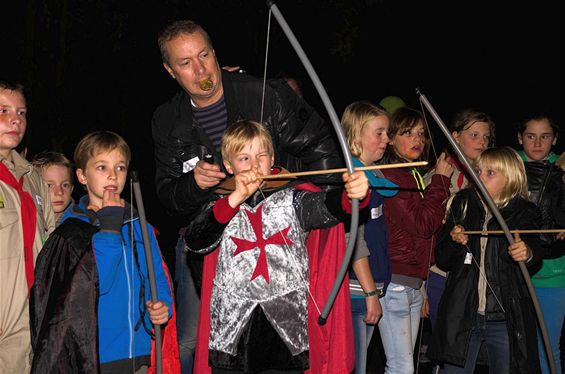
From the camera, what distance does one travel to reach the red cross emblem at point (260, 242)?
3.13 metres

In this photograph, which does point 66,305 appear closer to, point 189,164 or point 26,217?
point 26,217

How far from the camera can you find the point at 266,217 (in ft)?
10.5

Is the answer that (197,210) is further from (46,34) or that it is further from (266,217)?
(46,34)

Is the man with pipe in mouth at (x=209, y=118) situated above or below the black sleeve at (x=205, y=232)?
above

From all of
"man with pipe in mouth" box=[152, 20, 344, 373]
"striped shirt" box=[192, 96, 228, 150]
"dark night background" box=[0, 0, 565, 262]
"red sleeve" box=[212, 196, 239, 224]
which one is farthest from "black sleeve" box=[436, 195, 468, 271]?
"dark night background" box=[0, 0, 565, 262]

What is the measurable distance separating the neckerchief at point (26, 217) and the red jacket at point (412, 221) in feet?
5.92

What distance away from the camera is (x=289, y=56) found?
9.94m

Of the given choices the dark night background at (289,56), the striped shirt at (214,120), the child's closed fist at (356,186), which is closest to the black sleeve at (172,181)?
the striped shirt at (214,120)

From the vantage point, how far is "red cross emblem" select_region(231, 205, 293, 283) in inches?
123

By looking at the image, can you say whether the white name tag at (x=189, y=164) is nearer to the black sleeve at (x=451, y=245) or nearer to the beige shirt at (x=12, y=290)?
the beige shirt at (x=12, y=290)

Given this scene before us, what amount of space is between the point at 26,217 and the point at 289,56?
22.7 ft

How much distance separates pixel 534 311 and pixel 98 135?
8.26 ft

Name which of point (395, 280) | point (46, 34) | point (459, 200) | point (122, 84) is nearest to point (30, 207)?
point (395, 280)

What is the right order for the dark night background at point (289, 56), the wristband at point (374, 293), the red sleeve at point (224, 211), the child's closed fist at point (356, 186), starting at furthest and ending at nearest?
1. the dark night background at point (289, 56)
2. the wristband at point (374, 293)
3. the red sleeve at point (224, 211)
4. the child's closed fist at point (356, 186)
